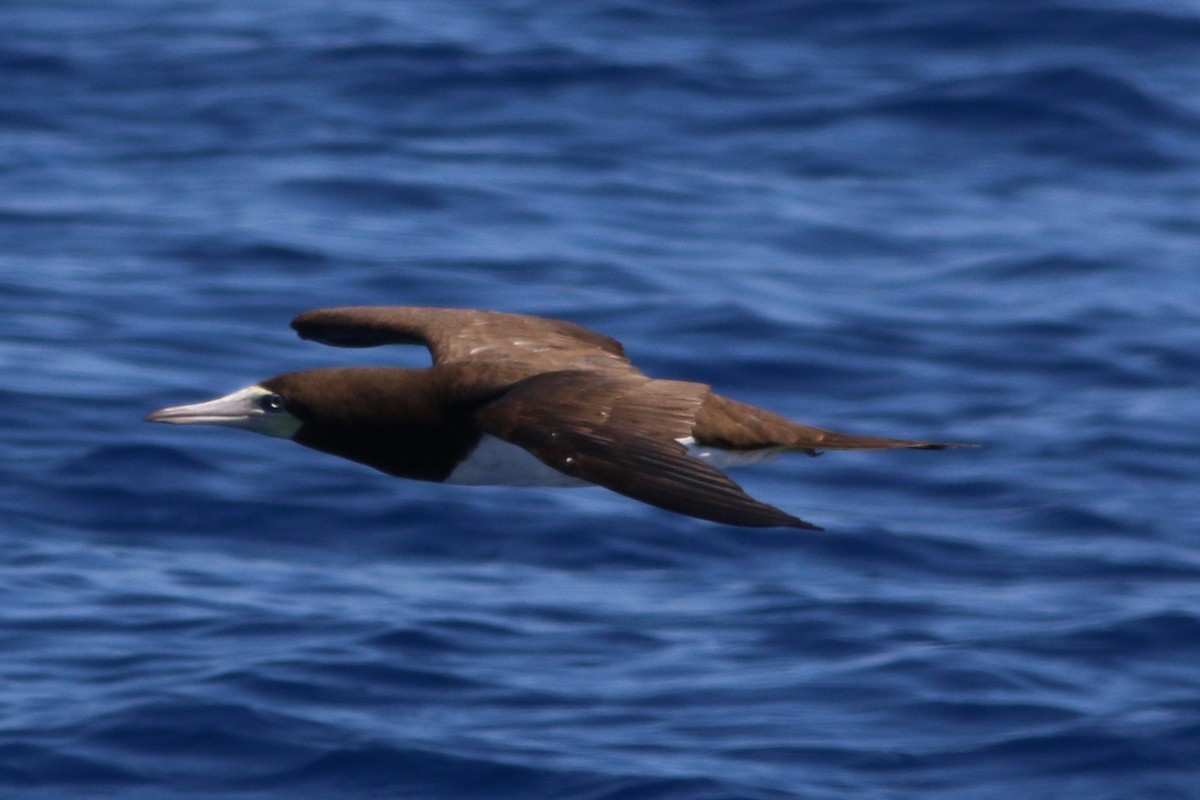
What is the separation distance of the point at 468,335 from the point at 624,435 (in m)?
2.24

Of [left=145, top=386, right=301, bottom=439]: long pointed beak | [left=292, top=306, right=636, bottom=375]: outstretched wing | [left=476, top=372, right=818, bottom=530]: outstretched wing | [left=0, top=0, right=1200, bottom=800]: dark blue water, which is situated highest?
[left=476, top=372, right=818, bottom=530]: outstretched wing

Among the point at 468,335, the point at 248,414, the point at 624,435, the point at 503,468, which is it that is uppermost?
the point at 624,435

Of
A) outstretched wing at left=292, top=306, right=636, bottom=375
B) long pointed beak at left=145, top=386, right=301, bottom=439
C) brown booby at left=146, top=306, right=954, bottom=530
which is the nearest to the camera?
brown booby at left=146, top=306, right=954, bottom=530

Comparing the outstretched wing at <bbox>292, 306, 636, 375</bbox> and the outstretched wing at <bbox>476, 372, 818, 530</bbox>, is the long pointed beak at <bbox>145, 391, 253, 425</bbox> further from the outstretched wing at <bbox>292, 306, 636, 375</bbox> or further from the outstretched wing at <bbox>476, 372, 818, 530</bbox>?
the outstretched wing at <bbox>476, 372, 818, 530</bbox>

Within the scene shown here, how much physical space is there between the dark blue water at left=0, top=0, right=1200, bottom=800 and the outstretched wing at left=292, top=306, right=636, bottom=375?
5.97ft

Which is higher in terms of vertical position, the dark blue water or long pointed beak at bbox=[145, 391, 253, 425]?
long pointed beak at bbox=[145, 391, 253, 425]

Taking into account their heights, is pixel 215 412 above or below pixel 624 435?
below

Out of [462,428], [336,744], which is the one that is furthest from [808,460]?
[462,428]

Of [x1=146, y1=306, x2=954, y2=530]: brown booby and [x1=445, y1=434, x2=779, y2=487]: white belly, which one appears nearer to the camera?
[x1=146, y1=306, x2=954, y2=530]: brown booby

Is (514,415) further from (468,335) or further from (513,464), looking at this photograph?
(468,335)

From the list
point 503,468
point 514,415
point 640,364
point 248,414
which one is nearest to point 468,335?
point 503,468

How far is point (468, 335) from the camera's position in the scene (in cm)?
985

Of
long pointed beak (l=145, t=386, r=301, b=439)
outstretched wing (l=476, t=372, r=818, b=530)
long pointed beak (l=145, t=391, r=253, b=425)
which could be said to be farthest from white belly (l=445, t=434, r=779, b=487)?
long pointed beak (l=145, t=391, r=253, b=425)

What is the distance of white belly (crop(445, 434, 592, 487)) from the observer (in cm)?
886
